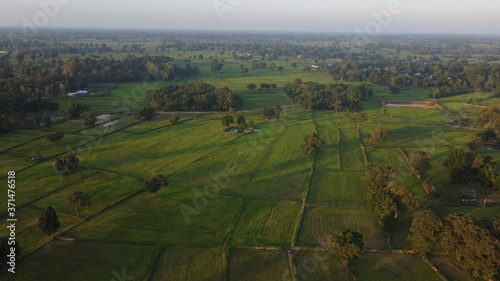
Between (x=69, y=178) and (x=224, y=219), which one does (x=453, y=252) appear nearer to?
(x=224, y=219)

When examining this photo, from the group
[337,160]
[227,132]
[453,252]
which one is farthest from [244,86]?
[453,252]

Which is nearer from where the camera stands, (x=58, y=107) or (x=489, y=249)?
(x=489, y=249)

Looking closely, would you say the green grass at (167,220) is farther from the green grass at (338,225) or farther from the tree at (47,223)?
the green grass at (338,225)

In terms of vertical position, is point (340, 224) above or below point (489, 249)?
below

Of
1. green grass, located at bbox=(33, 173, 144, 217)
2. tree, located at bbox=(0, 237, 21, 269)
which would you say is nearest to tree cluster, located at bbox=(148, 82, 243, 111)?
green grass, located at bbox=(33, 173, 144, 217)

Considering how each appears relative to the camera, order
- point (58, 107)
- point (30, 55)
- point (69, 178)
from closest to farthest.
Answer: point (69, 178) < point (58, 107) < point (30, 55)

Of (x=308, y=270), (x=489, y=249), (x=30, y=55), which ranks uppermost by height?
(x=30, y=55)

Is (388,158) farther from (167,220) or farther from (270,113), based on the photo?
(167,220)

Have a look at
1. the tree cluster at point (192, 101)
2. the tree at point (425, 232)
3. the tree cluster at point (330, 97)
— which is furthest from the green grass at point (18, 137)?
the tree cluster at point (330, 97)

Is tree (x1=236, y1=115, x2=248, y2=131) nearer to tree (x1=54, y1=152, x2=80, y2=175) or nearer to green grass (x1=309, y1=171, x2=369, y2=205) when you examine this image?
green grass (x1=309, y1=171, x2=369, y2=205)
